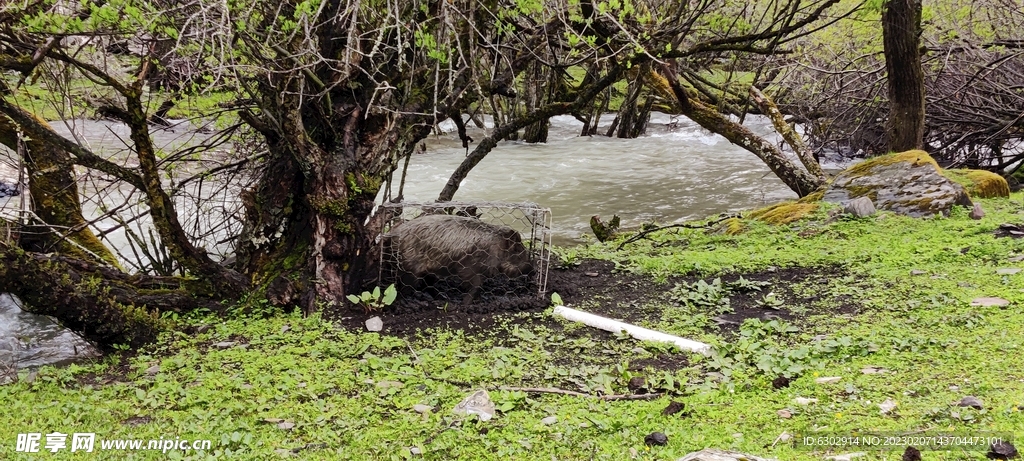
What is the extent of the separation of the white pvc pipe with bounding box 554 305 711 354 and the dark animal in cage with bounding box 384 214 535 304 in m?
0.65

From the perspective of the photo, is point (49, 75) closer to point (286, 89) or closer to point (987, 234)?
point (286, 89)

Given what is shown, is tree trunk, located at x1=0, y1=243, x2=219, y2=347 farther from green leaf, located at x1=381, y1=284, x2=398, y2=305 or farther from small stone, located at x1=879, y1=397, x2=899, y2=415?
small stone, located at x1=879, y1=397, x2=899, y2=415

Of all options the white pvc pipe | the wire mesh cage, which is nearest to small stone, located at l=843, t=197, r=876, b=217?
the wire mesh cage

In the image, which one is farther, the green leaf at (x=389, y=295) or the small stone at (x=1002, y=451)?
the green leaf at (x=389, y=295)

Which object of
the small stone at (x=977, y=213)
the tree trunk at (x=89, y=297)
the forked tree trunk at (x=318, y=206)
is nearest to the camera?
the tree trunk at (x=89, y=297)

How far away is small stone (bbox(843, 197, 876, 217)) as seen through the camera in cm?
772

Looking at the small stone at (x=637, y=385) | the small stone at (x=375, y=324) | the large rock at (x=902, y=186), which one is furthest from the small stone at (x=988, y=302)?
the small stone at (x=375, y=324)

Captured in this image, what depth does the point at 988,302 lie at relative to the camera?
14.5 feet

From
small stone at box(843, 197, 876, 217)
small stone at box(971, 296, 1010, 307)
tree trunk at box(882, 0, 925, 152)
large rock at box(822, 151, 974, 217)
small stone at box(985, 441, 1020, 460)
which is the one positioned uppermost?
tree trunk at box(882, 0, 925, 152)

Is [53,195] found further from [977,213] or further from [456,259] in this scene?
[977,213]

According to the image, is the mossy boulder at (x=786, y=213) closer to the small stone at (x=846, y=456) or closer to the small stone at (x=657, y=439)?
the small stone at (x=657, y=439)

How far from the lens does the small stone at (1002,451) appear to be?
94.9 inches

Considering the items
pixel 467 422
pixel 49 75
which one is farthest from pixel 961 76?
pixel 49 75

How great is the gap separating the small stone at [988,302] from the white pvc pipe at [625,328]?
170 cm
